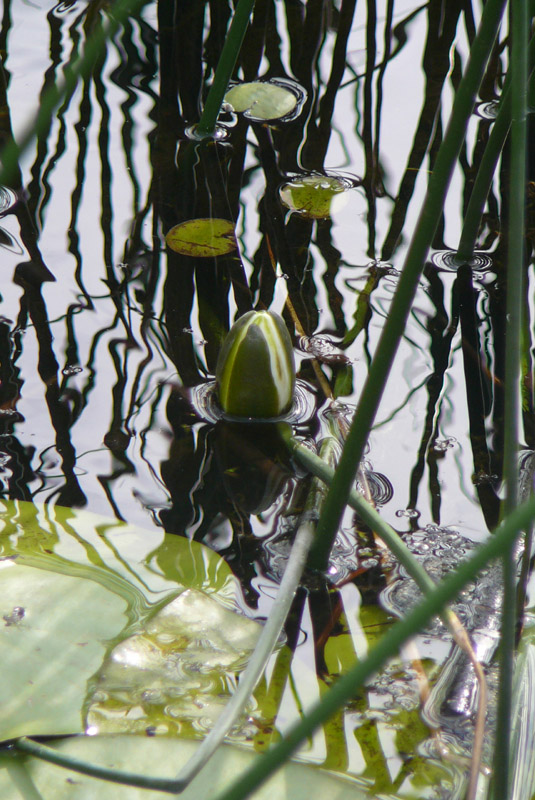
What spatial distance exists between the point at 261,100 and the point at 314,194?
436mm

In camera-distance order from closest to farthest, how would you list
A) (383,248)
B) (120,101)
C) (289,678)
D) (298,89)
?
(289,678) → (383,248) → (120,101) → (298,89)

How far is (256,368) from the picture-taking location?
1199 mm

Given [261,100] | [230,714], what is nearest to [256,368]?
[230,714]

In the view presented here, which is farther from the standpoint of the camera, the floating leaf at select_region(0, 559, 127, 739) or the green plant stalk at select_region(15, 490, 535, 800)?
the floating leaf at select_region(0, 559, 127, 739)

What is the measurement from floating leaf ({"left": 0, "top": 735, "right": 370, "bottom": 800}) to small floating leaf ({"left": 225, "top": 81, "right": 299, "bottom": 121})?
1629 mm

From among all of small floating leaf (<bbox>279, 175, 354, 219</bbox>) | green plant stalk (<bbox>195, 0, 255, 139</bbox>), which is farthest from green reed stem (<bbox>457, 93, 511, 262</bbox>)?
green plant stalk (<bbox>195, 0, 255, 139</bbox>)

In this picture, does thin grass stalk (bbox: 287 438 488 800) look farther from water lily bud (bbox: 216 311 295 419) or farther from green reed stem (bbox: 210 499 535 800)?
green reed stem (bbox: 210 499 535 800)

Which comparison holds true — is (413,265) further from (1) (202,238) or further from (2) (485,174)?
(1) (202,238)

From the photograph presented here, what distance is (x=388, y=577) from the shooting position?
1.02 meters

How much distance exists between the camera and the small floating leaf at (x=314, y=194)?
5.59 feet

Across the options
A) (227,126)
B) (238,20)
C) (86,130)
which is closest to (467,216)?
(238,20)

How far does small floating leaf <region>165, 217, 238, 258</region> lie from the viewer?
5.15ft

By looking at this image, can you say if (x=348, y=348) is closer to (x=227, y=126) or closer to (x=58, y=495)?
(x=58, y=495)

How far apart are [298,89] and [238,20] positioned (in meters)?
0.69
